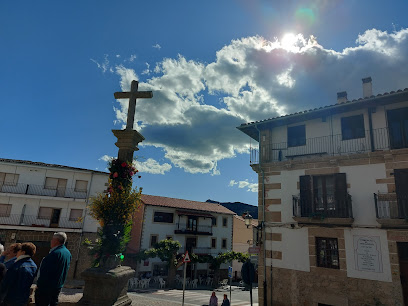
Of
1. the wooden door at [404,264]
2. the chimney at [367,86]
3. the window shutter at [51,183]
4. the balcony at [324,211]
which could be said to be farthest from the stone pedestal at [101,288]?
the window shutter at [51,183]

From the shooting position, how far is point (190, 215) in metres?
35.0

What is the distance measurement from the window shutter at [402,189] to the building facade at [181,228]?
926 inches

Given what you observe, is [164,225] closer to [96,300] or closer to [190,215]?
[190,215]

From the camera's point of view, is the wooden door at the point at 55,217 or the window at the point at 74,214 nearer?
the wooden door at the point at 55,217

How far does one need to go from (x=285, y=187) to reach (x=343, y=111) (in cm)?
446

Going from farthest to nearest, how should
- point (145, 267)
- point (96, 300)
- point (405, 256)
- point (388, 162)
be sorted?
point (145, 267) → point (388, 162) → point (405, 256) → point (96, 300)

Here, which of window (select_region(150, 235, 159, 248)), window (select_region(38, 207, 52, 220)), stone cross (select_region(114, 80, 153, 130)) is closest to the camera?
stone cross (select_region(114, 80, 153, 130))

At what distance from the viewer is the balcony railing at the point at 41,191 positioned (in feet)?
83.3

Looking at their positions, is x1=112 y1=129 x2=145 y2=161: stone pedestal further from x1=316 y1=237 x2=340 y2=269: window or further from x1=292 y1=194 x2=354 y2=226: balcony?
x1=316 y1=237 x2=340 y2=269: window

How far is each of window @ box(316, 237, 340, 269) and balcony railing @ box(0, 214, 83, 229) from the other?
22.7 meters

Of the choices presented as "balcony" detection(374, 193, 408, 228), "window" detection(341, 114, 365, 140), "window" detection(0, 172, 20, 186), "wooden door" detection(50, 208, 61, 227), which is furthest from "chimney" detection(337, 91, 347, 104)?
"window" detection(0, 172, 20, 186)

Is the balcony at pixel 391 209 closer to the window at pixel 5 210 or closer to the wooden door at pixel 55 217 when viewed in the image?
the wooden door at pixel 55 217

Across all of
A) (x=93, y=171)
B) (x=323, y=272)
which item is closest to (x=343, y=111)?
(x=323, y=272)

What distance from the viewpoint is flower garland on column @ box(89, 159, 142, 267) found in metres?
7.21
